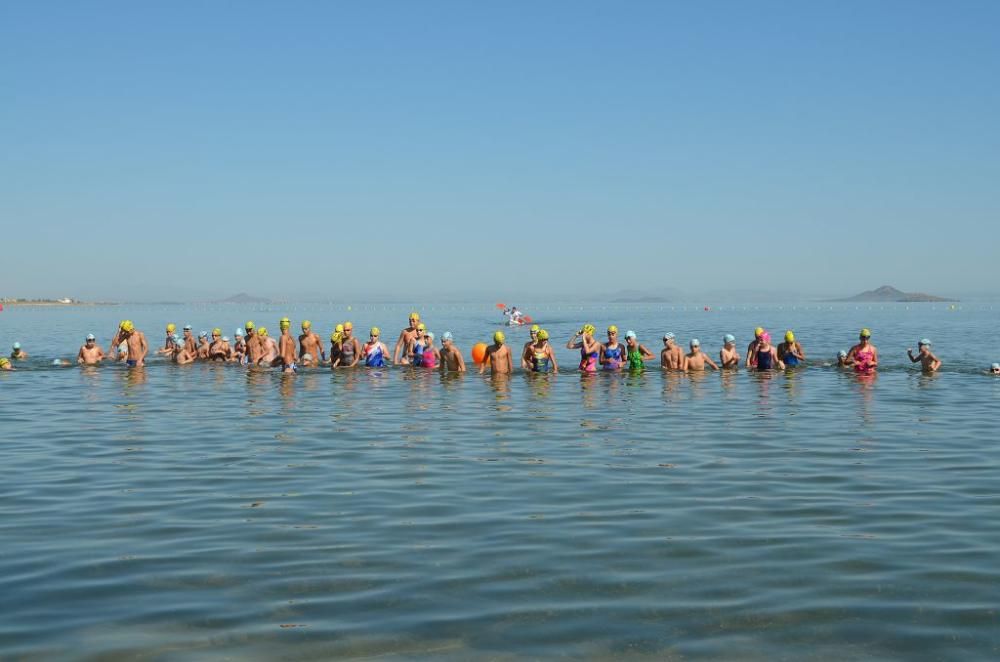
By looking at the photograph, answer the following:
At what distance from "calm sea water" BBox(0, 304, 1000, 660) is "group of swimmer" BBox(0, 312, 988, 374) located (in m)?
8.45

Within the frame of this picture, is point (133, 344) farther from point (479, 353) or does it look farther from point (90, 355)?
point (479, 353)

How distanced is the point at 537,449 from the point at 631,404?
626 cm

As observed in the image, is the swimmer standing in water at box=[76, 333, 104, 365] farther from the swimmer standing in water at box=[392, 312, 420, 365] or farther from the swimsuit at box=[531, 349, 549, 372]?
the swimsuit at box=[531, 349, 549, 372]

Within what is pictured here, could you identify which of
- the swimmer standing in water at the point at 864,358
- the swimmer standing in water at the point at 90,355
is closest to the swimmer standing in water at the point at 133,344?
the swimmer standing in water at the point at 90,355

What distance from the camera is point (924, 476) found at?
12.1 meters

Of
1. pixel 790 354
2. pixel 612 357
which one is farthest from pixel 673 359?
pixel 790 354

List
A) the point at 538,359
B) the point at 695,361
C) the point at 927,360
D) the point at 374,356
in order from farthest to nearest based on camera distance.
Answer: the point at 374,356 → the point at 695,361 → the point at 927,360 → the point at 538,359

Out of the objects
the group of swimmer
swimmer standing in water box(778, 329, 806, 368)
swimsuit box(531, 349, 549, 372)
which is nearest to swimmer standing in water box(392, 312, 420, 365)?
the group of swimmer

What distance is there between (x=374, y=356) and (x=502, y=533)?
69.3ft

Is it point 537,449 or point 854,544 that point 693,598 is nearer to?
point 854,544

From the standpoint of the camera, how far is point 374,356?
98.4 ft

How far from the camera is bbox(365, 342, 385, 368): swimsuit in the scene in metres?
30.0

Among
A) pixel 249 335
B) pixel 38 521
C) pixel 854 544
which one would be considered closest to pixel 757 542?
pixel 854 544

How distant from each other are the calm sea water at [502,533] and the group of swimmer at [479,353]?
27.7 ft
